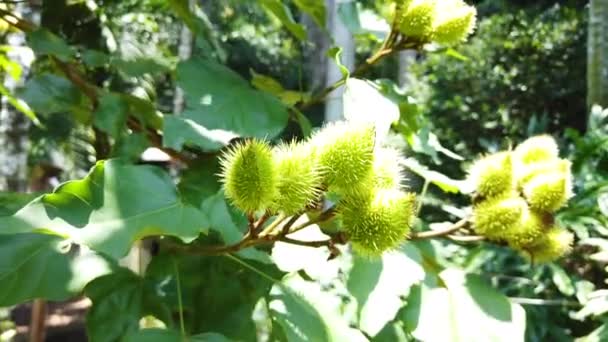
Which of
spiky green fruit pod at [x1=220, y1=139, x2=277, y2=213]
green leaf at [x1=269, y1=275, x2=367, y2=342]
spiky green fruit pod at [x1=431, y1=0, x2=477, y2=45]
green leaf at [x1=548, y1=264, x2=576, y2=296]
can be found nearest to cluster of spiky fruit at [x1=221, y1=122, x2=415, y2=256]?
spiky green fruit pod at [x1=220, y1=139, x2=277, y2=213]

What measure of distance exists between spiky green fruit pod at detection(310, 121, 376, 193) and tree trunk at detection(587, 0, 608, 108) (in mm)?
1760

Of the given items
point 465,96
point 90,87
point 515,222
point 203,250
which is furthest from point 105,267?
point 465,96

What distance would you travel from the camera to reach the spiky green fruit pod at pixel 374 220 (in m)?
0.68

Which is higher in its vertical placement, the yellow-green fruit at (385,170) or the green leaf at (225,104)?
the green leaf at (225,104)

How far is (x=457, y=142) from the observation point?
14.5 feet

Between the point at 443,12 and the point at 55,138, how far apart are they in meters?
3.29

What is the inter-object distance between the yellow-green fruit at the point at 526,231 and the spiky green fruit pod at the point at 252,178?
0.37 meters

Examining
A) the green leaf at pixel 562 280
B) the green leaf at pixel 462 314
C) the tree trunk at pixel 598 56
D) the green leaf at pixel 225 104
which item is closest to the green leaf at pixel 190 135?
the green leaf at pixel 225 104

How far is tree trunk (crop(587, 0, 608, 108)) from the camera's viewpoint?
2193mm

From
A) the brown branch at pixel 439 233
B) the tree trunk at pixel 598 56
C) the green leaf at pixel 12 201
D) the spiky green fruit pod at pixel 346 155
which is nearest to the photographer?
the spiky green fruit pod at pixel 346 155

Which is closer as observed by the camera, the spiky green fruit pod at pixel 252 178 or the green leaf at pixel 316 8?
the spiky green fruit pod at pixel 252 178

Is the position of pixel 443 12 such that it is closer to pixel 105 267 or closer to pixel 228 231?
pixel 228 231

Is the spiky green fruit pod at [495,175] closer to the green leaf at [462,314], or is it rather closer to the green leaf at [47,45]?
the green leaf at [462,314]

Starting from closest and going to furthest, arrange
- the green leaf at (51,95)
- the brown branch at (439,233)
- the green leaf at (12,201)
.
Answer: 1. the green leaf at (12,201)
2. the brown branch at (439,233)
3. the green leaf at (51,95)
